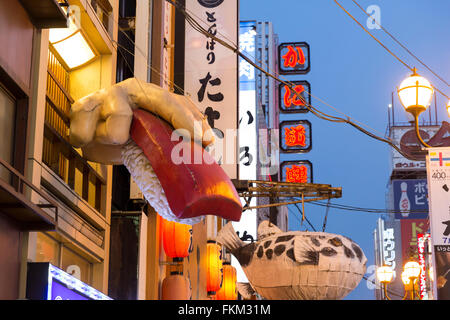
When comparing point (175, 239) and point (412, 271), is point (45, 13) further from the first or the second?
point (412, 271)

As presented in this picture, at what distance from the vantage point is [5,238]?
8.94 m

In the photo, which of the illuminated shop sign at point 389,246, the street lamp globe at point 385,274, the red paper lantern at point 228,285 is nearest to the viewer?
the street lamp globe at point 385,274

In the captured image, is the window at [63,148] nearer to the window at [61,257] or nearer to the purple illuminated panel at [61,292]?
the window at [61,257]

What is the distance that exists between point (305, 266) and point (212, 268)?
14099 millimetres

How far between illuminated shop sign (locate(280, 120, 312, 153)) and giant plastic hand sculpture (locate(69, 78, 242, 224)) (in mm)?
25371

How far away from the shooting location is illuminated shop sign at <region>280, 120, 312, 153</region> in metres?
35.9

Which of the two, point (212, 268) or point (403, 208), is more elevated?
point (403, 208)

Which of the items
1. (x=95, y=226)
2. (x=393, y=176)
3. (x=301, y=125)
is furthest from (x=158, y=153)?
(x=393, y=176)

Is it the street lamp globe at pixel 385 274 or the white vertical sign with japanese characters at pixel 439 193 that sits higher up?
the white vertical sign with japanese characters at pixel 439 193

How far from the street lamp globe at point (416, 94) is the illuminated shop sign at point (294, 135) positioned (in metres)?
23.5

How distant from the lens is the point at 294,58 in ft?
124

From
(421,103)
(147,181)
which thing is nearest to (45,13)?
(147,181)

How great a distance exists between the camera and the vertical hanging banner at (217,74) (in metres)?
17.9

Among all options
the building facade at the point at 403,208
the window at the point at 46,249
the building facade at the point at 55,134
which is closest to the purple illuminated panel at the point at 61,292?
the building facade at the point at 55,134
